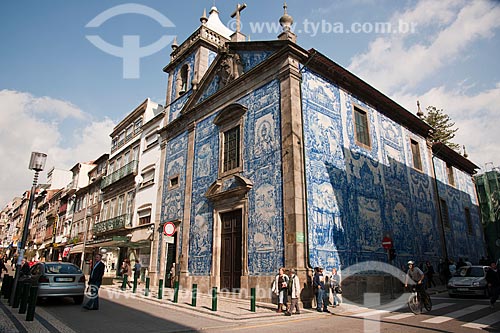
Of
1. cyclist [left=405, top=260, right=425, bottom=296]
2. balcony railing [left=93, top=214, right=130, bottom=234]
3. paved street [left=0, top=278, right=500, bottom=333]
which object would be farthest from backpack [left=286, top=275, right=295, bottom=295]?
balcony railing [left=93, top=214, right=130, bottom=234]

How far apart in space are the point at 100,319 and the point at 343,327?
541 centimetres

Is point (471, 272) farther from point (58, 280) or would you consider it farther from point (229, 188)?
point (58, 280)

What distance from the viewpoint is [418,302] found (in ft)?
29.9

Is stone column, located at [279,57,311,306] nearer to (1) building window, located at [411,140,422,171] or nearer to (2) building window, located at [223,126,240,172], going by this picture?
(2) building window, located at [223,126,240,172]

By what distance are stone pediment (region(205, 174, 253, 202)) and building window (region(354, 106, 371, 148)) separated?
5.66 m

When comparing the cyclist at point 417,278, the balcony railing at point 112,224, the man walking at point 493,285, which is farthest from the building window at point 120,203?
the man walking at point 493,285

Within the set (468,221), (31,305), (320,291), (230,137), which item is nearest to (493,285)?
(320,291)

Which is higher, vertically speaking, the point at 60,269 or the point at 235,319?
the point at 60,269

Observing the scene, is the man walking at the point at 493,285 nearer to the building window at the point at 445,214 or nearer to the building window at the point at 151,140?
the building window at the point at 445,214

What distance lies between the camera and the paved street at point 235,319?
6738mm

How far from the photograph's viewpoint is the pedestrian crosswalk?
24.3ft

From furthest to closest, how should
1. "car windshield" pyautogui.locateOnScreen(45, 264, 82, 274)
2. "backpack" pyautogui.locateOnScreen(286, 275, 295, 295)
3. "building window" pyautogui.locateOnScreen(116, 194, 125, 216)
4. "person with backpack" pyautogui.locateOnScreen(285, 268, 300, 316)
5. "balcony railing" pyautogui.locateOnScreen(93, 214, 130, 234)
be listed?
1. "building window" pyautogui.locateOnScreen(116, 194, 125, 216)
2. "balcony railing" pyautogui.locateOnScreen(93, 214, 130, 234)
3. "car windshield" pyautogui.locateOnScreen(45, 264, 82, 274)
4. "backpack" pyautogui.locateOnScreen(286, 275, 295, 295)
5. "person with backpack" pyautogui.locateOnScreen(285, 268, 300, 316)

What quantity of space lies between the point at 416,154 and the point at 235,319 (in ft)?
52.3

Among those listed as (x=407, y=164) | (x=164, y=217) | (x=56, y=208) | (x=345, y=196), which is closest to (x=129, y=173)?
(x=164, y=217)
